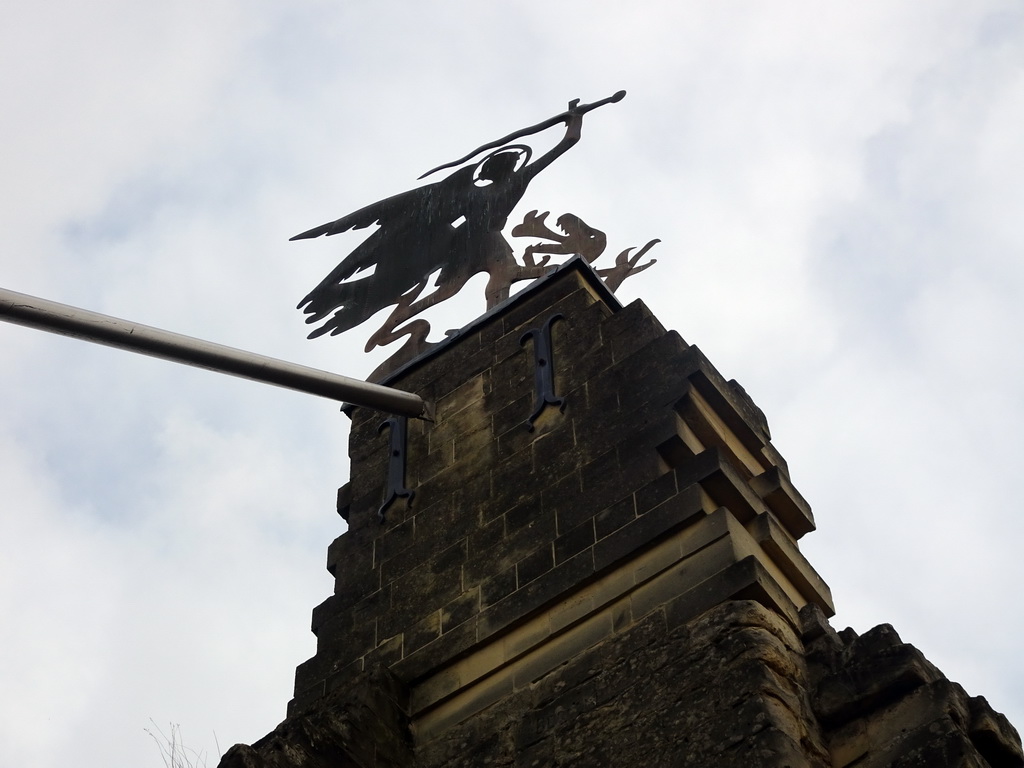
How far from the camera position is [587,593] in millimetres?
7938

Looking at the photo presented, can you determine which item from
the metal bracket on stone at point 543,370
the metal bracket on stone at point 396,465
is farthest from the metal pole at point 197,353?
the metal bracket on stone at point 543,370

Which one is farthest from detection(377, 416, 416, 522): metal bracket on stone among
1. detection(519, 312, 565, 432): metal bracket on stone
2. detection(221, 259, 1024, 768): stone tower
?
detection(519, 312, 565, 432): metal bracket on stone

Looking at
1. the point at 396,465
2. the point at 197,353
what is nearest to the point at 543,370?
the point at 396,465

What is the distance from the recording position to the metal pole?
28.0 feet

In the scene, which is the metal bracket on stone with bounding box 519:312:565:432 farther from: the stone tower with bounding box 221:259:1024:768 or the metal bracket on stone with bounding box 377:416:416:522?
the metal bracket on stone with bounding box 377:416:416:522

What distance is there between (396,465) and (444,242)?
267 centimetres

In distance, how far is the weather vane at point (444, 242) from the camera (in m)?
11.3

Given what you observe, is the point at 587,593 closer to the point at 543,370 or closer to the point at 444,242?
the point at 543,370

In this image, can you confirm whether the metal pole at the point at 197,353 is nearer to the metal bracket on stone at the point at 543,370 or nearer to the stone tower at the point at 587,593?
the stone tower at the point at 587,593

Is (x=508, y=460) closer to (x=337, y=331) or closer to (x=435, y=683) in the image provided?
(x=435, y=683)

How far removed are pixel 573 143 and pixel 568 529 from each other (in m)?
4.65

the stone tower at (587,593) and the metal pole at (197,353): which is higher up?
the metal pole at (197,353)

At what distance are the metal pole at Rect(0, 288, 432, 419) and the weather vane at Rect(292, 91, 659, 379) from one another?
120cm

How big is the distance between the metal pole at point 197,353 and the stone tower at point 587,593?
23cm
